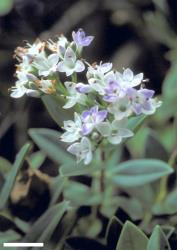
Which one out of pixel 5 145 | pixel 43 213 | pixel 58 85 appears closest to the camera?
pixel 58 85

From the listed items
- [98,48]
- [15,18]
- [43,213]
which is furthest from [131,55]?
[43,213]

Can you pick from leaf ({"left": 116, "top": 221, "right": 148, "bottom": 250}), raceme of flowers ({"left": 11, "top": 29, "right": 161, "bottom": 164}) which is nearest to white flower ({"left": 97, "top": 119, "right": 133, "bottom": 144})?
raceme of flowers ({"left": 11, "top": 29, "right": 161, "bottom": 164})

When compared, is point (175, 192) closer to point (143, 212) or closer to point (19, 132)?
point (143, 212)

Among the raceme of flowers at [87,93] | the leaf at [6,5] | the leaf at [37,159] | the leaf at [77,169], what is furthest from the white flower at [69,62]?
the leaf at [6,5]

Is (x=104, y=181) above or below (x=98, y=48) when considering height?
below

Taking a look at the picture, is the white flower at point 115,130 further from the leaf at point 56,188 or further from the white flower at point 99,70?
the leaf at point 56,188

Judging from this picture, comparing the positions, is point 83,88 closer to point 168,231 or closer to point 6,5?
point 168,231
